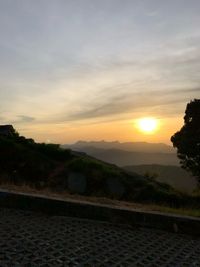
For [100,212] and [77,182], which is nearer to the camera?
[100,212]

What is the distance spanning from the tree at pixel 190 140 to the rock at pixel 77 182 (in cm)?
1212

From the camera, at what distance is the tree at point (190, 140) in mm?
30672

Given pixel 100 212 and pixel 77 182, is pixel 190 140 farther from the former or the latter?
pixel 100 212

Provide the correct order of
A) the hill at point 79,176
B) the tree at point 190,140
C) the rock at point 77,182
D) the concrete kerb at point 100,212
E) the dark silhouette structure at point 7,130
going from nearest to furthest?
the concrete kerb at point 100,212, the rock at point 77,182, the hill at point 79,176, the dark silhouette structure at point 7,130, the tree at point 190,140

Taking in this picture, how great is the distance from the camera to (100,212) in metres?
8.63

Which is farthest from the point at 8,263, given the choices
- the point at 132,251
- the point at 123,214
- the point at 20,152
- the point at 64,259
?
the point at 20,152

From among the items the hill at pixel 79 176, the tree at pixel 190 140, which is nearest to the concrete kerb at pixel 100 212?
the hill at pixel 79 176

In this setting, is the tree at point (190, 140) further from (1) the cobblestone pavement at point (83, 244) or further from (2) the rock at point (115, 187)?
(1) the cobblestone pavement at point (83, 244)

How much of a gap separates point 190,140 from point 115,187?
11340 mm

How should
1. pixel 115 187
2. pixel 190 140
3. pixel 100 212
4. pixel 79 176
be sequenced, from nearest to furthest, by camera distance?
pixel 100 212 < pixel 79 176 < pixel 115 187 < pixel 190 140

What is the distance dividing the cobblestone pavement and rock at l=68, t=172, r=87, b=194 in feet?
37.0

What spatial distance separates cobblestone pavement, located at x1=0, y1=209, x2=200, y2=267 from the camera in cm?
564

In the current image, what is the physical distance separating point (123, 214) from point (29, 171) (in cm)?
1352

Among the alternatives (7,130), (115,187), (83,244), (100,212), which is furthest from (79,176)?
(83,244)
